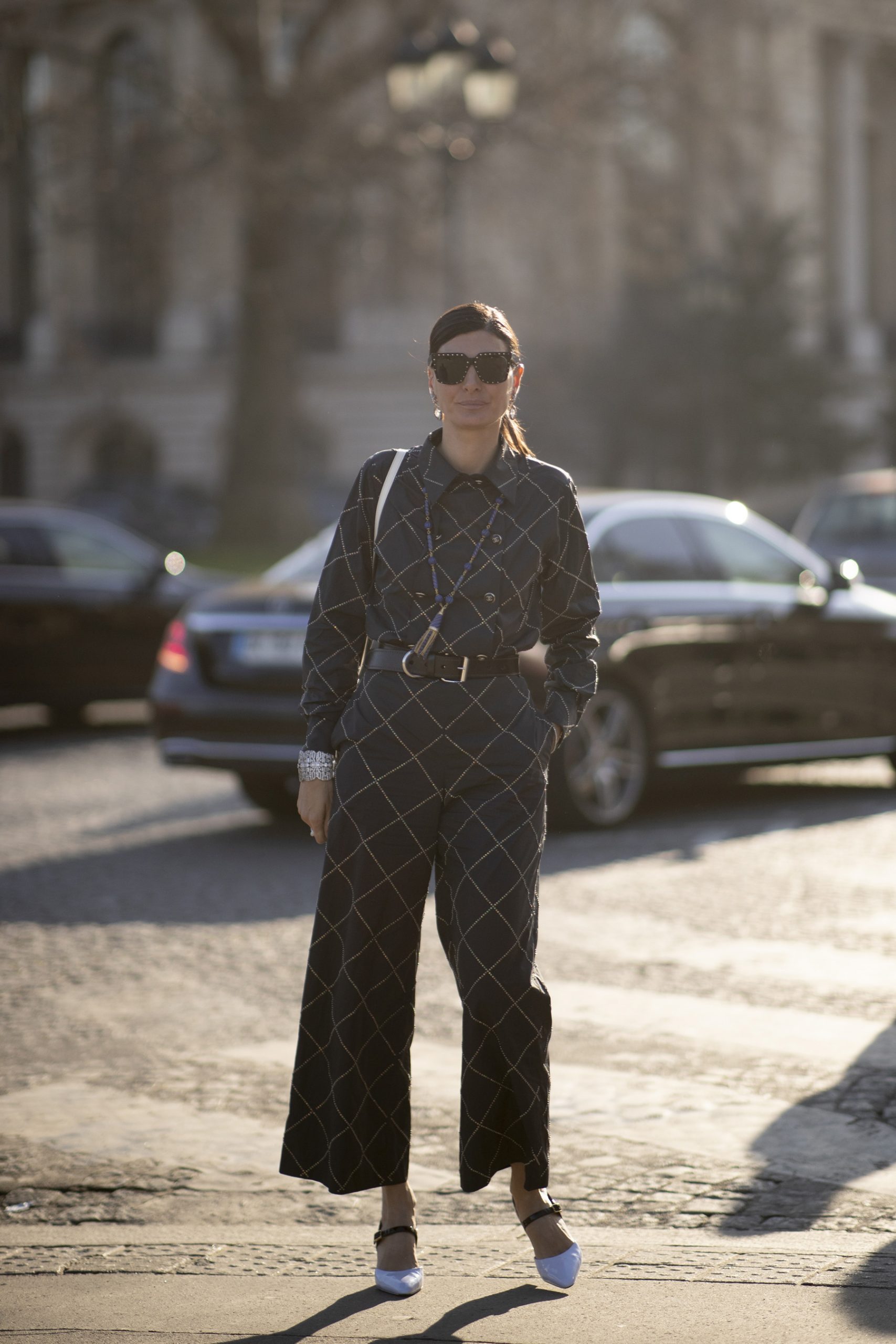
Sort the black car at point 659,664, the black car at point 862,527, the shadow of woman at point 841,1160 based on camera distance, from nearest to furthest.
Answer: the shadow of woman at point 841,1160
the black car at point 659,664
the black car at point 862,527

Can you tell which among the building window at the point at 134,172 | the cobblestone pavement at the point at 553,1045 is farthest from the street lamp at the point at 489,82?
the cobblestone pavement at the point at 553,1045

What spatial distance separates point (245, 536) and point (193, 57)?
2974 cm

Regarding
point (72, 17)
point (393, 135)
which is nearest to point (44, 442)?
point (72, 17)

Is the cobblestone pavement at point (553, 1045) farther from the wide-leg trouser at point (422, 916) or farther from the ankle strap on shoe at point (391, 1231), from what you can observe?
the wide-leg trouser at point (422, 916)

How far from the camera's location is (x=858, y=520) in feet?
53.6

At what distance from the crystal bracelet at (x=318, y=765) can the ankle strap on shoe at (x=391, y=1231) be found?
0.84 m

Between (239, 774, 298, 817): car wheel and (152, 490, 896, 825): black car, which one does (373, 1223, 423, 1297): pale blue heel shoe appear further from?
(239, 774, 298, 817): car wheel

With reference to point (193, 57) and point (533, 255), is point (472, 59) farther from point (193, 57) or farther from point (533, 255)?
point (193, 57)

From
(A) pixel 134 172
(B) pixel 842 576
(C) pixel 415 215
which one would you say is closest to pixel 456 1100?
(B) pixel 842 576

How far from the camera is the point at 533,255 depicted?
43.7 meters

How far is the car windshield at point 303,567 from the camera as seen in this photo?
10.0m

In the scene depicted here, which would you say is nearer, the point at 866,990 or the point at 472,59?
the point at 866,990

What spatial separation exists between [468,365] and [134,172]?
2534cm

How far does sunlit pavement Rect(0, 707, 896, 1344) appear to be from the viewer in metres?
3.79
